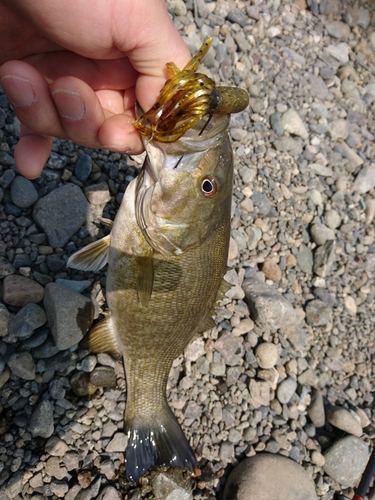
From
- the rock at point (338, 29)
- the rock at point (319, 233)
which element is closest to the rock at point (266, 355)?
the rock at point (319, 233)

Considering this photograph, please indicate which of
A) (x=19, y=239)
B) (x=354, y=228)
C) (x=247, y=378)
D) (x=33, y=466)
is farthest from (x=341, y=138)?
(x=33, y=466)

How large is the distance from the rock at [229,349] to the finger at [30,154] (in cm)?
229

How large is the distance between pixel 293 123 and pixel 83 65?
3646 millimetres

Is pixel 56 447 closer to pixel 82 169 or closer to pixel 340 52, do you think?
pixel 82 169

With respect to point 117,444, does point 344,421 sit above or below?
below

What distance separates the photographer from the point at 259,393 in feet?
13.1

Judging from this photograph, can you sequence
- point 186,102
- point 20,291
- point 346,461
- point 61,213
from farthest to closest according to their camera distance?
point 346,461
point 61,213
point 20,291
point 186,102

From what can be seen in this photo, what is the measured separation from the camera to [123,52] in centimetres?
253

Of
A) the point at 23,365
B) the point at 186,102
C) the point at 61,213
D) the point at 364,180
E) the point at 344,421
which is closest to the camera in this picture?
the point at 186,102

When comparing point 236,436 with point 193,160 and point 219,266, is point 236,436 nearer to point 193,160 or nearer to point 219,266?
point 219,266

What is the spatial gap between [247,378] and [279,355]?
1.60 ft

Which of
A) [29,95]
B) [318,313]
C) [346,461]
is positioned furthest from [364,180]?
[29,95]

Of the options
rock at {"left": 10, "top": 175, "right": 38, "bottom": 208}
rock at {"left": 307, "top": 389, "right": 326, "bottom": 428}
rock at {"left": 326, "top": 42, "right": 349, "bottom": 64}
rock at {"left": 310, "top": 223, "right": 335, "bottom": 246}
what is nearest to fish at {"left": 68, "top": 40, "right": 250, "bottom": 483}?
rock at {"left": 10, "top": 175, "right": 38, "bottom": 208}

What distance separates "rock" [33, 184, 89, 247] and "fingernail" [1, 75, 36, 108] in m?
1.48
